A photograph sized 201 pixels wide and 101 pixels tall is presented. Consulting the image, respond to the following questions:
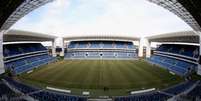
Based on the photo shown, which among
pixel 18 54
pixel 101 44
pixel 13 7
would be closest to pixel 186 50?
pixel 101 44

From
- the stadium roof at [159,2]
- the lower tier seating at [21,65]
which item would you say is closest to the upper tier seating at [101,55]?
the lower tier seating at [21,65]

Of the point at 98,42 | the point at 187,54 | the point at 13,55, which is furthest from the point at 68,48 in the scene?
the point at 187,54

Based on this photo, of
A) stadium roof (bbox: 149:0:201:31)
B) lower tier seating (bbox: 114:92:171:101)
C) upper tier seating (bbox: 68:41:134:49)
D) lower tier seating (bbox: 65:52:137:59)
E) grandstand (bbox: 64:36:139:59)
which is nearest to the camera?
stadium roof (bbox: 149:0:201:31)

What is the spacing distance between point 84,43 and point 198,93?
70.6 meters

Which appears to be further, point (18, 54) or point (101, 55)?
point (101, 55)

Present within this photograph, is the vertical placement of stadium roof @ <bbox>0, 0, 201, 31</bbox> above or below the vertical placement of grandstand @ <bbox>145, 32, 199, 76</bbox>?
above

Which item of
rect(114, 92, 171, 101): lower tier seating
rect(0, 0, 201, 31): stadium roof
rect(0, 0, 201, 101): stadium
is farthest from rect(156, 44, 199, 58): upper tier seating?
rect(114, 92, 171, 101): lower tier seating

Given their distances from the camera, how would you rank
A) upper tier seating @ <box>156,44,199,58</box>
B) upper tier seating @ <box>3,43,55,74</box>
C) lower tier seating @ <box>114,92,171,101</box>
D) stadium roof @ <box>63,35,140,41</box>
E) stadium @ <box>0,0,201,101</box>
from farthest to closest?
stadium roof @ <box>63,35,140,41</box>
upper tier seating @ <box>156,44,199,58</box>
upper tier seating @ <box>3,43,55,74</box>
stadium @ <box>0,0,201,101</box>
lower tier seating @ <box>114,92,171,101</box>

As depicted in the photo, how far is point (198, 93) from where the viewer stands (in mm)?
28703

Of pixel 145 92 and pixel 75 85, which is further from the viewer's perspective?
pixel 75 85

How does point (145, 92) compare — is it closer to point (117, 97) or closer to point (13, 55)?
point (117, 97)

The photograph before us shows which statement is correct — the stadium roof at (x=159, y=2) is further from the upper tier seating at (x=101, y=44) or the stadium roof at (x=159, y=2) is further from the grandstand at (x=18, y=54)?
the upper tier seating at (x=101, y=44)

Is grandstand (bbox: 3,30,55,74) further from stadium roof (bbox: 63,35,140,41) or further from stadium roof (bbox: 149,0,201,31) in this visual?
stadium roof (bbox: 149,0,201,31)

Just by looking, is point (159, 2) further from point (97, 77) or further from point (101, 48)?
point (101, 48)
